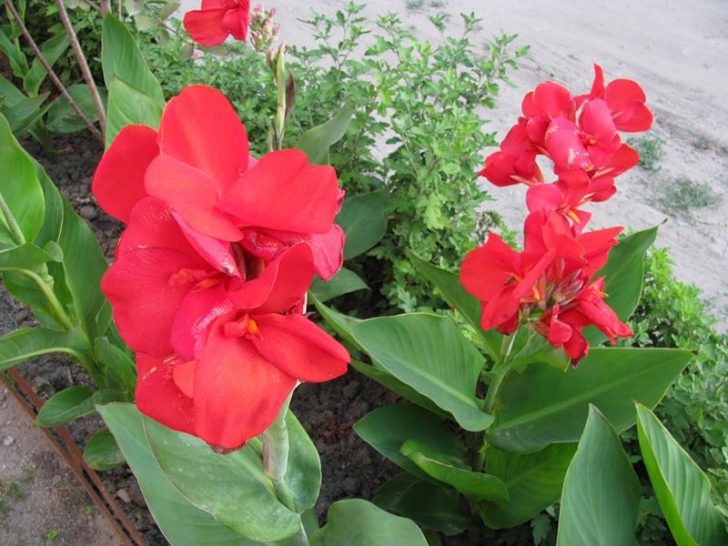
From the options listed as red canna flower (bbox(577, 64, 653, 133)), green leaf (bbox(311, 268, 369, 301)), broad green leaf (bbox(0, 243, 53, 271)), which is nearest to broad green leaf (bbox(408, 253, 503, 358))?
green leaf (bbox(311, 268, 369, 301))

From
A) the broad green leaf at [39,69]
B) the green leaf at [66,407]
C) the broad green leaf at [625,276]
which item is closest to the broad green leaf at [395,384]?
the broad green leaf at [625,276]

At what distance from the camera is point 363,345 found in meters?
1.19

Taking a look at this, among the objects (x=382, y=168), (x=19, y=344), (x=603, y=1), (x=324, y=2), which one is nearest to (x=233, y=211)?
(x=19, y=344)

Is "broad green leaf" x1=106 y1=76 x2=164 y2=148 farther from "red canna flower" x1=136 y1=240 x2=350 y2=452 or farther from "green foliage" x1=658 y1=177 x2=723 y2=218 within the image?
"green foliage" x1=658 y1=177 x2=723 y2=218

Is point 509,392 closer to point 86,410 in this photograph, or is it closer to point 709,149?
point 86,410

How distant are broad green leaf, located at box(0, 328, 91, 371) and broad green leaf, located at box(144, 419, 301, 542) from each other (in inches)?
22.8

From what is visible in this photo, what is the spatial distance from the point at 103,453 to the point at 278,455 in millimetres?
824

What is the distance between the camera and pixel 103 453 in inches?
58.4

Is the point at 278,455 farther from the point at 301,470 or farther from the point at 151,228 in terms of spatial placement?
the point at 151,228

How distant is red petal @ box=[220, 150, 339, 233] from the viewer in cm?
53

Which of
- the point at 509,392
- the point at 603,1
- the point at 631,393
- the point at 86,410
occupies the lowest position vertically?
the point at 86,410

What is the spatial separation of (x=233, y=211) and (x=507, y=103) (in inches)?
116

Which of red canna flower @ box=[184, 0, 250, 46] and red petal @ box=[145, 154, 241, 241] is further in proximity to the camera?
red canna flower @ box=[184, 0, 250, 46]

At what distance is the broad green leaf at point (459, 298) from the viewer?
1350 millimetres
